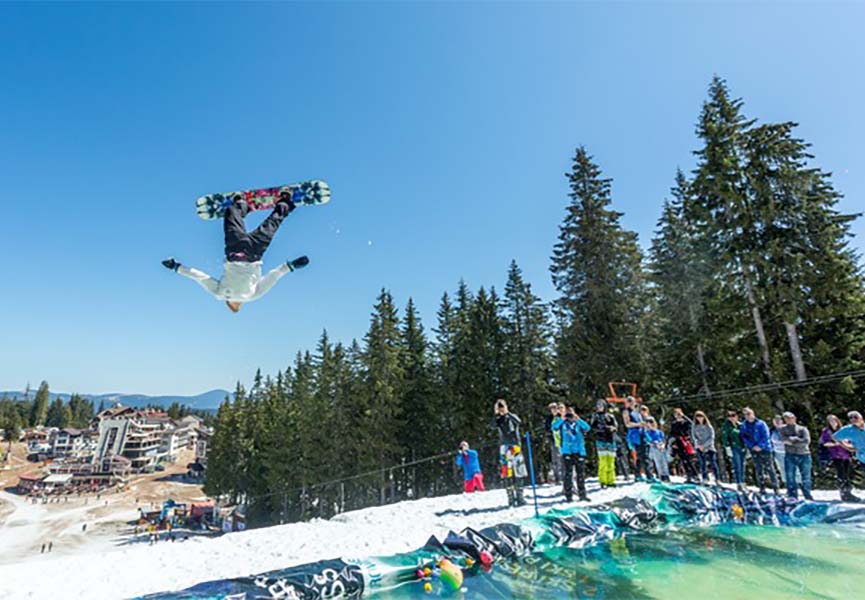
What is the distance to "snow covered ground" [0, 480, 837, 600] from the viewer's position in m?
4.92

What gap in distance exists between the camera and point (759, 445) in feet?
29.2

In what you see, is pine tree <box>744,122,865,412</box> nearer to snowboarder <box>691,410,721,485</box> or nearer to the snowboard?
snowboarder <box>691,410,721,485</box>

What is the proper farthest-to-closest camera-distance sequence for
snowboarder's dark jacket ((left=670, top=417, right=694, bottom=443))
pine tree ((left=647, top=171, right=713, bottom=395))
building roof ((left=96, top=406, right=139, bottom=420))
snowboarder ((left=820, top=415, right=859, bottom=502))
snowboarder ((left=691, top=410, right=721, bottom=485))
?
building roof ((left=96, top=406, right=139, bottom=420)) < pine tree ((left=647, top=171, right=713, bottom=395)) < snowboarder's dark jacket ((left=670, top=417, right=694, bottom=443)) < snowboarder ((left=691, top=410, right=721, bottom=485)) < snowboarder ((left=820, top=415, right=859, bottom=502))

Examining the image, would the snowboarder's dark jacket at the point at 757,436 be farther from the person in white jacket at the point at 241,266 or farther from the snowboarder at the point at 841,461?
the person in white jacket at the point at 241,266

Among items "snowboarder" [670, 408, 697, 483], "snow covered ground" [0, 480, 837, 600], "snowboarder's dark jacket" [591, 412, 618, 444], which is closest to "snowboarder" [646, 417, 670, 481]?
"snowboarder" [670, 408, 697, 483]

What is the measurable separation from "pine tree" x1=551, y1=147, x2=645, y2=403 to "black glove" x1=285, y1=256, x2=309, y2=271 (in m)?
14.6

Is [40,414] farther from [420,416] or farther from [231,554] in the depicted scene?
[231,554]

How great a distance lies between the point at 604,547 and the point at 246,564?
5.15 metres

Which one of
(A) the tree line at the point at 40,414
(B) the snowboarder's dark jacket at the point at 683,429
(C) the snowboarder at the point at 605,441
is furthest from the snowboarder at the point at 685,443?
(A) the tree line at the point at 40,414

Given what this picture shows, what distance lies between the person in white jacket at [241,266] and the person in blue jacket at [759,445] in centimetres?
936

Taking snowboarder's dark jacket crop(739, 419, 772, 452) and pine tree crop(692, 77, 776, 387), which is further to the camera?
pine tree crop(692, 77, 776, 387)

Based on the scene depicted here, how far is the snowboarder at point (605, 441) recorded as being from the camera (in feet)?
31.5

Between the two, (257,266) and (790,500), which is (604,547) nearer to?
(790,500)

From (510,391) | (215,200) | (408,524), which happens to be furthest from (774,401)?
(215,200)
